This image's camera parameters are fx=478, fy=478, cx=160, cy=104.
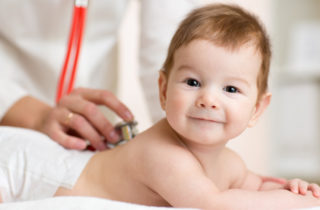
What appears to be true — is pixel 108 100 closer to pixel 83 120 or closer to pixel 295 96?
pixel 83 120

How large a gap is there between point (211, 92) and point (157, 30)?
1.71ft

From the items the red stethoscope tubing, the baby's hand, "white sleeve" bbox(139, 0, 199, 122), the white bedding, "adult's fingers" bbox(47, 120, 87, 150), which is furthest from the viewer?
"white sleeve" bbox(139, 0, 199, 122)

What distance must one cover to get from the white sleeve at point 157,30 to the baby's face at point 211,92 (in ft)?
1.47

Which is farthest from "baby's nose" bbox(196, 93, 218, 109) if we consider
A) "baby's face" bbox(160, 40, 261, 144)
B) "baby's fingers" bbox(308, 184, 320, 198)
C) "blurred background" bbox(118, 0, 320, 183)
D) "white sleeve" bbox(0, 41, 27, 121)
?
"blurred background" bbox(118, 0, 320, 183)

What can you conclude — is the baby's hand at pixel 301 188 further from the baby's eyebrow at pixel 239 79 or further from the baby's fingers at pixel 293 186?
the baby's eyebrow at pixel 239 79

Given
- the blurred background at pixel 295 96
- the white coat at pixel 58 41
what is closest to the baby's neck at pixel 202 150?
the white coat at pixel 58 41

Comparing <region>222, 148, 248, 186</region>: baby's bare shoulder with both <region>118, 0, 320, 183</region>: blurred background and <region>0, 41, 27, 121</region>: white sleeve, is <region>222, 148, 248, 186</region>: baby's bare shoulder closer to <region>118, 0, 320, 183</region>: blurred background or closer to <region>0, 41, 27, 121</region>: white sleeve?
<region>0, 41, 27, 121</region>: white sleeve

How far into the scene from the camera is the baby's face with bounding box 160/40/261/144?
636mm

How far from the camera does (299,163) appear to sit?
101 inches

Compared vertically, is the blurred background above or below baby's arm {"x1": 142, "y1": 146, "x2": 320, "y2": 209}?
below

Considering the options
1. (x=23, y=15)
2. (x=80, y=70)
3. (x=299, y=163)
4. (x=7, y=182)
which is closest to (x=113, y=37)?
(x=80, y=70)

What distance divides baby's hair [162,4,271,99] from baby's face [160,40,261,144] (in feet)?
0.04

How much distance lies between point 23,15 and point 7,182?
1.70 feet

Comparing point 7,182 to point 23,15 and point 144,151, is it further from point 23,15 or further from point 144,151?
point 23,15
